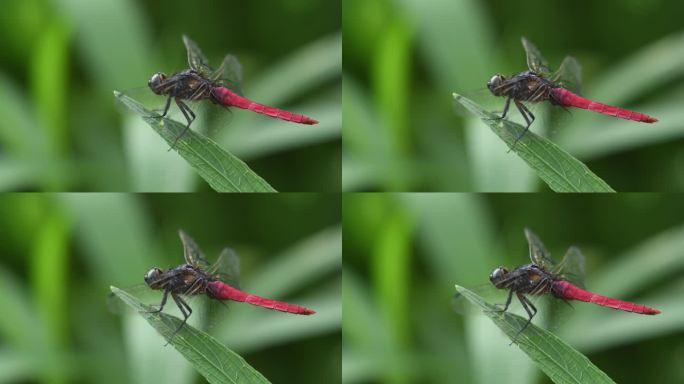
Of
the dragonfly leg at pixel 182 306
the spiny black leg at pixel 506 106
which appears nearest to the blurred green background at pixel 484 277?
the spiny black leg at pixel 506 106

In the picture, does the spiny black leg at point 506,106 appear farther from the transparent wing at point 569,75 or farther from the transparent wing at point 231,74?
the transparent wing at point 231,74

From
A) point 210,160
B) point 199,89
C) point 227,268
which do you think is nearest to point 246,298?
point 227,268

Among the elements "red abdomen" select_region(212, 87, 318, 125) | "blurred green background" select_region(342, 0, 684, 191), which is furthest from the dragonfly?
"blurred green background" select_region(342, 0, 684, 191)

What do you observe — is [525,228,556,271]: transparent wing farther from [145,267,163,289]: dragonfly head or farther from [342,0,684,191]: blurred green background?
[145,267,163,289]: dragonfly head

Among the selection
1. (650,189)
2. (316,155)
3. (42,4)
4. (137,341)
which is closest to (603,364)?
(650,189)

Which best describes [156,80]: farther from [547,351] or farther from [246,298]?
[547,351]

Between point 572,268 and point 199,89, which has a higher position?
point 199,89

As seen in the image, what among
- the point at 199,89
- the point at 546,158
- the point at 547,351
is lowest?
the point at 547,351

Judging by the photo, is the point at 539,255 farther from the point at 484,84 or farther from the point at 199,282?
the point at 199,282
